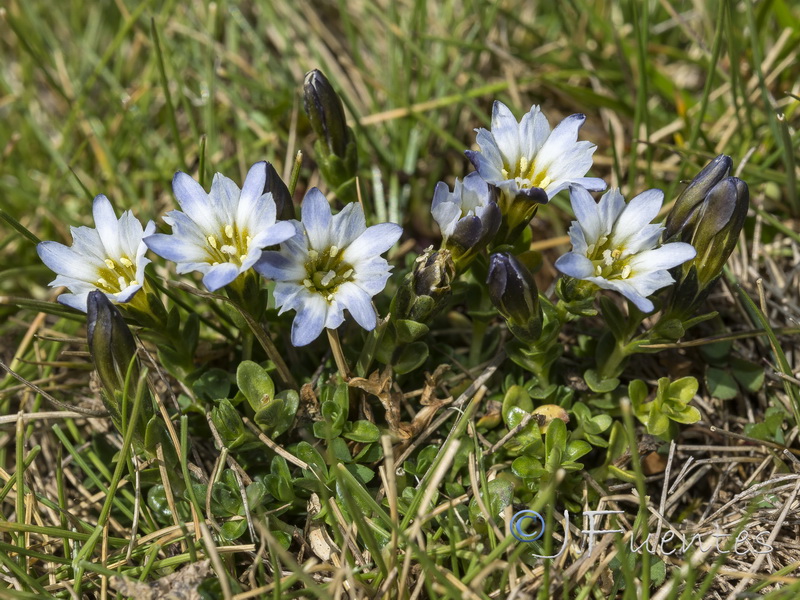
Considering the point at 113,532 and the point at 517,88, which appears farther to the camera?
the point at 517,88

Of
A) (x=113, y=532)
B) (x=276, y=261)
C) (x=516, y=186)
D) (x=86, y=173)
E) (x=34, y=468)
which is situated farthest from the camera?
(x=86, y=173)

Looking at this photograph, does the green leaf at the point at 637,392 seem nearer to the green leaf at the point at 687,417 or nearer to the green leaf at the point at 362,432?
the green leaf at the point at 687,417

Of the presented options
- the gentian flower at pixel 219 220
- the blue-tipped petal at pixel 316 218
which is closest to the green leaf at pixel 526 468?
the blue-tipped petal at pixel 316 218

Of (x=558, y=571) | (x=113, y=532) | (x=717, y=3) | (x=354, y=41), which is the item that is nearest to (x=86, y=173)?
(x=354, y=41)

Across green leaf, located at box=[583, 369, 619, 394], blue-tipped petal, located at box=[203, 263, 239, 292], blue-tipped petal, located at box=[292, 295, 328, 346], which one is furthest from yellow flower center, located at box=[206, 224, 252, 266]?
green leaf, located at box=[583, 369, 619, 394]

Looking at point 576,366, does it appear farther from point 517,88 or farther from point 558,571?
point 517,88

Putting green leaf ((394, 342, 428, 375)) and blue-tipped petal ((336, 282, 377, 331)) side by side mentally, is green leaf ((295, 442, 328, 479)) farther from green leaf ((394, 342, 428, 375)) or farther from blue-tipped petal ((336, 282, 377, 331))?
blue-tipped petal ((336, 282, 377, 331))

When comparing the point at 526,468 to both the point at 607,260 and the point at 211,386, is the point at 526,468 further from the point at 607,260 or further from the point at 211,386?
the point at 211,386
